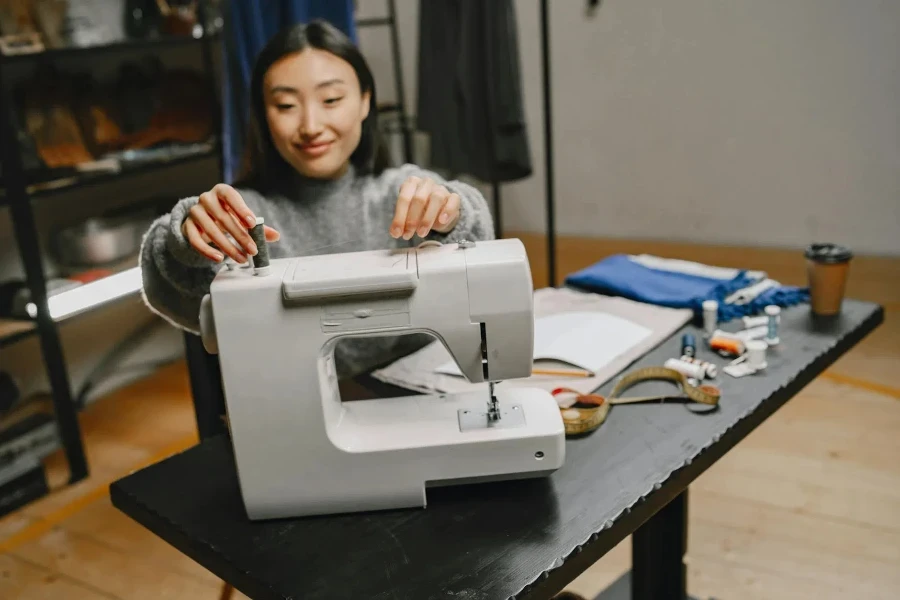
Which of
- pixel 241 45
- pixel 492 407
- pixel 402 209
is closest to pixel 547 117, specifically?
pixel 241 45

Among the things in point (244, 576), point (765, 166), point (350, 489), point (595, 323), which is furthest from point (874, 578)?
point (765, 166)

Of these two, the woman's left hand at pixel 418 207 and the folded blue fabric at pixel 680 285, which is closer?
the woman's left hand at pixel 418 207

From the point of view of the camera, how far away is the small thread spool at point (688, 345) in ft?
4.42

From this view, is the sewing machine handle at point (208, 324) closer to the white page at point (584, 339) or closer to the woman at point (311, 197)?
the woman at point (311, 197)

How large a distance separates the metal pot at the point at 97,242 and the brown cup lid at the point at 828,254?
189cm

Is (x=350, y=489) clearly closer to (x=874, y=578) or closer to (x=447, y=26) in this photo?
(x=874, y=578)

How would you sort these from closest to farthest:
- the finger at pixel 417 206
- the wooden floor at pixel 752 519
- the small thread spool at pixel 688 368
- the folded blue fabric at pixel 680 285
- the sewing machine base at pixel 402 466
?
the sewing machine base at pixel 402 466
the finger at pixel 417 206
the small thread spool at pixel 688 368
the folded blue fabric at pixel 680 285
the wooden floor at pixel 752 519

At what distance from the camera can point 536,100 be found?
3.73 metres

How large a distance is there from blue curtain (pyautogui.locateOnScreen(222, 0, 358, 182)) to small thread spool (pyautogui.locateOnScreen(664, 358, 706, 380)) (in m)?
1.31

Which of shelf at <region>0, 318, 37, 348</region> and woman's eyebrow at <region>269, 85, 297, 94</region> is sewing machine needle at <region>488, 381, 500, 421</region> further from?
shelf at <region>0, 318, 37, 348</region>

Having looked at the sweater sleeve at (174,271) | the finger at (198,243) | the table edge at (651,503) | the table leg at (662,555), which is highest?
the finger at (198,243)

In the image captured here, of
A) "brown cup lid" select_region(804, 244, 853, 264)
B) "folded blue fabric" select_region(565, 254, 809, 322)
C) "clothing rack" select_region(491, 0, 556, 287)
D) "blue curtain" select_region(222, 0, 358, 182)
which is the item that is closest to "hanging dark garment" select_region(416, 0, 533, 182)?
"clothing rack" select_region(491, 0, 556, 287)

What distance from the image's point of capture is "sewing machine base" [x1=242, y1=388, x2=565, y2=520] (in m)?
0.99

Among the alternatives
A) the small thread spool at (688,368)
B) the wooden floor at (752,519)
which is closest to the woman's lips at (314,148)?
the small thread spool at (688,368)
